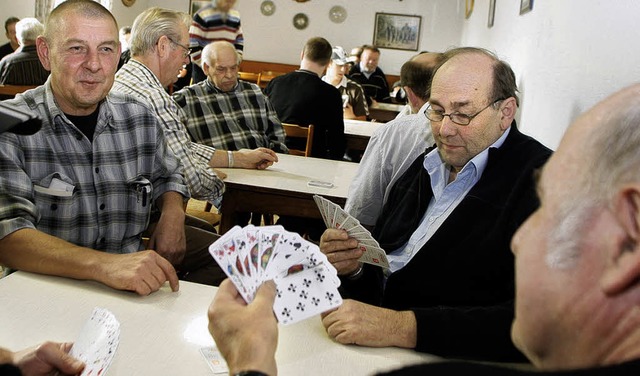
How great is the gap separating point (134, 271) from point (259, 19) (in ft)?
38.9

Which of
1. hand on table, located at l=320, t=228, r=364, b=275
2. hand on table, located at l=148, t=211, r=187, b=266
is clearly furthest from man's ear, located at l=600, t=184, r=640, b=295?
hand on table, located at l=148, t=211, r=187, b=266

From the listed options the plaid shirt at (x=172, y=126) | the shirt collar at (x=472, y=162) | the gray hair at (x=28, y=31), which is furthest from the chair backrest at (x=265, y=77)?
the shirt collar at (x=472, y=162)

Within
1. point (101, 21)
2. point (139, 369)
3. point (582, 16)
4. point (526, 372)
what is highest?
point (582, 16)

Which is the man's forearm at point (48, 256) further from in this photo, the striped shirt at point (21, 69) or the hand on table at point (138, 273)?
the striped shirt at point (21, 69)

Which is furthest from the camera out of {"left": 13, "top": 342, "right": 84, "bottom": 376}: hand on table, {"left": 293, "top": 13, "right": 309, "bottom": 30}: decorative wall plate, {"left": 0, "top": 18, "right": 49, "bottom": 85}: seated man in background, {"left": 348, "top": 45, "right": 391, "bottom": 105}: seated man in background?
{"left": 293, "top": 13, "right": 309, "bottom": 30}: decorative wall plate

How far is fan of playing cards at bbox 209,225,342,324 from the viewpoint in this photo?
1.25 metres

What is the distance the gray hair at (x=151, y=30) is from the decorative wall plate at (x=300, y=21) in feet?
32.3

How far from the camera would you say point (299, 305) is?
4.19ft

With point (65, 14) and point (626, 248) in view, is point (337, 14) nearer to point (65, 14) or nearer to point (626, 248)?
point (65, 14)

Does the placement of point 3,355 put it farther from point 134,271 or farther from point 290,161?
point 290,161

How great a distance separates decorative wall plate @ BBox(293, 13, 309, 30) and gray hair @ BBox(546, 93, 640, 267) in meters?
12.7

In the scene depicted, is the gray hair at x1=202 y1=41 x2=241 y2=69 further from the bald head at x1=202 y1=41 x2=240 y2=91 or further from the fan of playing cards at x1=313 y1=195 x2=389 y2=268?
the fan of playing cards at x1=313 y1=195 x2=389 y2=268

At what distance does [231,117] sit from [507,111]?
101 inches

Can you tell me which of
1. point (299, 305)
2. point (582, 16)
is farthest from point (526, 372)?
point (582, 16)
